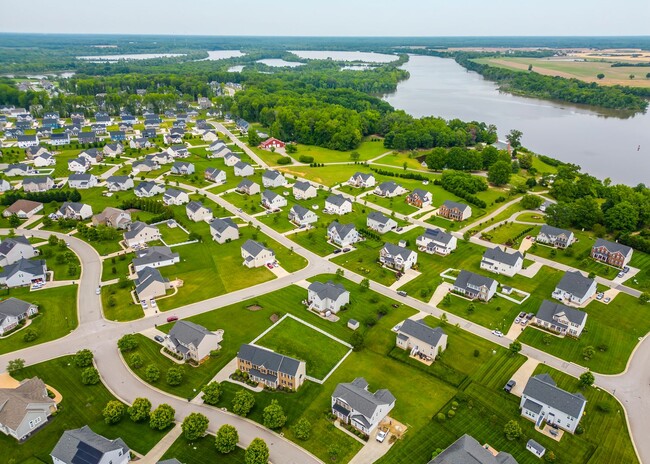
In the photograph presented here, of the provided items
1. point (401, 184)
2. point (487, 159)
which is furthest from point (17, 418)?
point (487, 159)

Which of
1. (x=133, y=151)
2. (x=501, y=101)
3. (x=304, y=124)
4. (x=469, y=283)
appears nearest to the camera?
(x=469, y=283)

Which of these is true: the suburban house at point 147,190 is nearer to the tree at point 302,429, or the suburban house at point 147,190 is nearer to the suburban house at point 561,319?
the tree at point 302,429

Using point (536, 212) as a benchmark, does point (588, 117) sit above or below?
above

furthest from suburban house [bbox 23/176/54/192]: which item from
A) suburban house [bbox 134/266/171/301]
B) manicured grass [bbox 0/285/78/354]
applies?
suburban house [bbox 134/266/171/301]

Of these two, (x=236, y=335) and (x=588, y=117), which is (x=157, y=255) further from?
(x=588, y=117)

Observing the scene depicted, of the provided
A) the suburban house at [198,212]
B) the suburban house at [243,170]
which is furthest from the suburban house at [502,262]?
the suburban house at [243,170]

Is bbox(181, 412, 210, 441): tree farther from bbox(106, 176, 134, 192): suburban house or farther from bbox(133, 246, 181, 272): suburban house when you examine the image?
bbox(106, 176, 134, 192): suburban house
